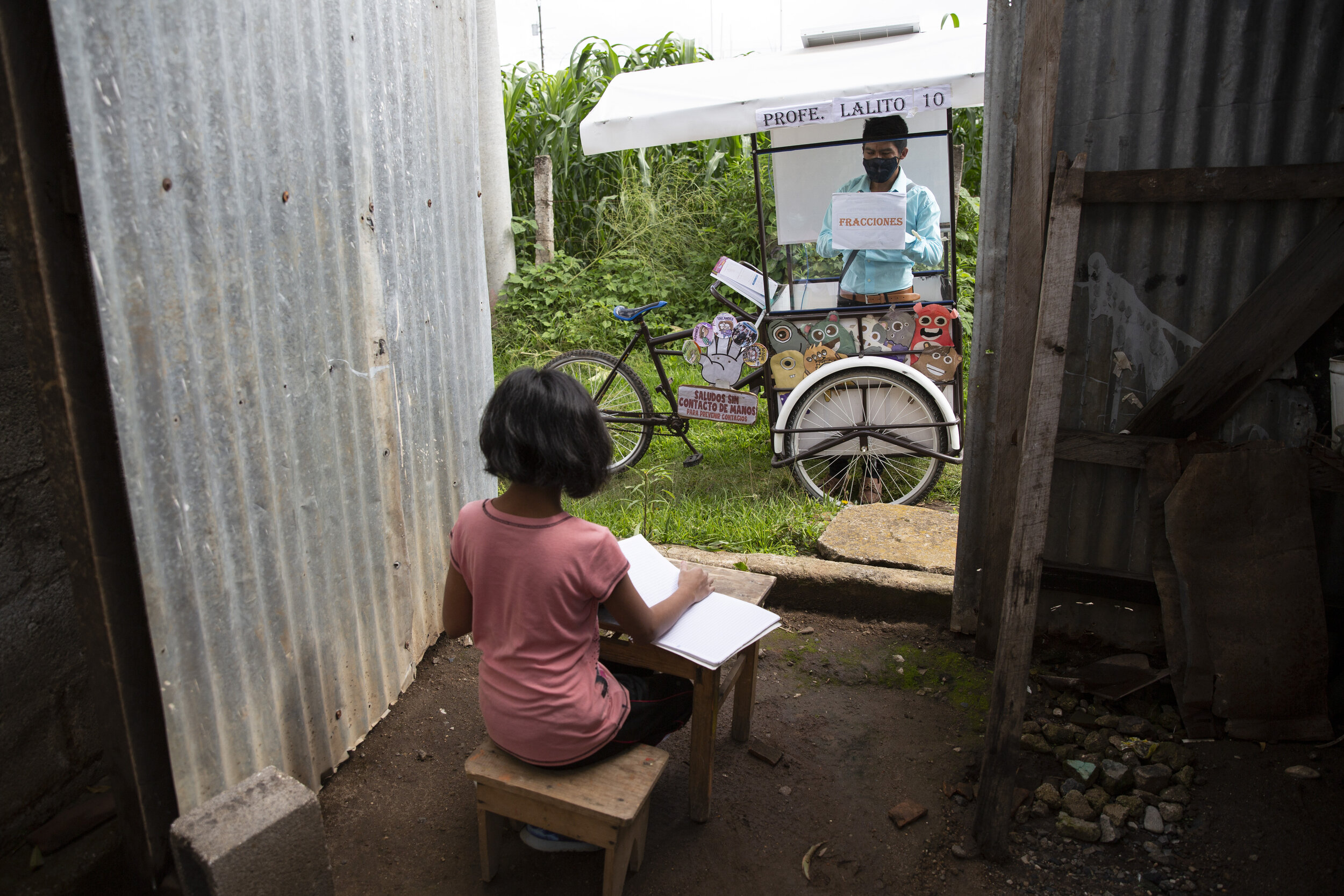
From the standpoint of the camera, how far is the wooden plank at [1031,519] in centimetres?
220

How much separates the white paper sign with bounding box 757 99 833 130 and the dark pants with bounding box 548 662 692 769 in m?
3.13

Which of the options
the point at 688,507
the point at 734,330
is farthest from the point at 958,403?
the point at 688,507

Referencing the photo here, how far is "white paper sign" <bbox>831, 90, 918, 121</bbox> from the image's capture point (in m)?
4.30

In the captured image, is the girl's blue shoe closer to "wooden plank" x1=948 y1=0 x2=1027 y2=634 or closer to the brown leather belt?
"wooden plank" x1=948 y1=0 x2=1027 y2=634

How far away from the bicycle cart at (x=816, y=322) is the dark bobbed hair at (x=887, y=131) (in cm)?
12

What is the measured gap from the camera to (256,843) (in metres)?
1.79

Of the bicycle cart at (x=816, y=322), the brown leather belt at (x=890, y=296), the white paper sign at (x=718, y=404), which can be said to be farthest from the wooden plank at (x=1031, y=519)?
the white paper sign at (x=718, y=404)

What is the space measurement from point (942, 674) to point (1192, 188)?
1.94 metres

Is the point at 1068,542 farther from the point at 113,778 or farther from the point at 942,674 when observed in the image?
the point at 113,778

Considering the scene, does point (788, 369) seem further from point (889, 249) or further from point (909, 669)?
point (909, 669)

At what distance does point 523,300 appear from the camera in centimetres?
884

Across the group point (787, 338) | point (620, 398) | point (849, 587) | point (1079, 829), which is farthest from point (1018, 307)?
point (620, 398)

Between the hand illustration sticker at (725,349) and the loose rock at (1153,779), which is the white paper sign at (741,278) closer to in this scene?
the hand illustration sticker at (725,349)

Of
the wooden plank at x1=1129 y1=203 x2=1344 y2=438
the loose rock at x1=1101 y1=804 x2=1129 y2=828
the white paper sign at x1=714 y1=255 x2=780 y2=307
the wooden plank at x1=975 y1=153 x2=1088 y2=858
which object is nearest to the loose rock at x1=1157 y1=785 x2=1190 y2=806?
the loose rock at x1=1101 y1=804 x2=1129 y2=828
